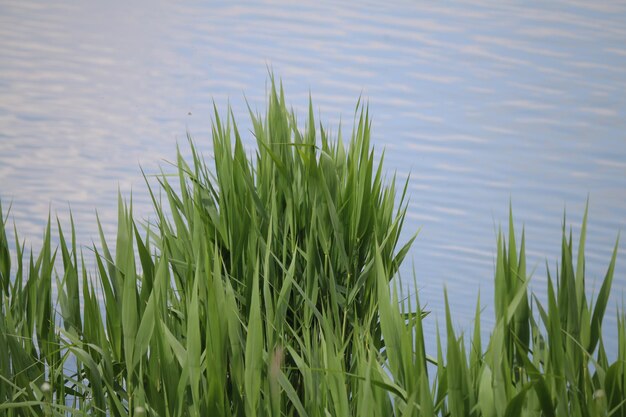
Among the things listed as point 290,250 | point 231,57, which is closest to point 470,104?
point 231,57

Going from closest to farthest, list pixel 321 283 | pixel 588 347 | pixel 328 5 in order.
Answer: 1. pixel 588 347
2. pixel 321 283
3. pixel 328 5

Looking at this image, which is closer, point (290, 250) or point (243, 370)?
point (243, 370)

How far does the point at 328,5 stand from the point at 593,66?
2.39 m

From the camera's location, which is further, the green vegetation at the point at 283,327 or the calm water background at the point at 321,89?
the calm water background at the point at 321,89

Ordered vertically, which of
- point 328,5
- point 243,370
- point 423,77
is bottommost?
point 243,370

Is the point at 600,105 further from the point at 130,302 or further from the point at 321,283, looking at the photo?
the point at 130,302

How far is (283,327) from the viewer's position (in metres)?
2.09

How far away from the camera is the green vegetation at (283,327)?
159cm

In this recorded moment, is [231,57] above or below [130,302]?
above

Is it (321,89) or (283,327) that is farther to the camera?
(321,89)

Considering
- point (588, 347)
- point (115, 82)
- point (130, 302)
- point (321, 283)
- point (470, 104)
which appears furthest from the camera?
point (115, 82)

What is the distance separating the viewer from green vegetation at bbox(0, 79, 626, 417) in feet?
5.22

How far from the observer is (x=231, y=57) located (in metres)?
7.39

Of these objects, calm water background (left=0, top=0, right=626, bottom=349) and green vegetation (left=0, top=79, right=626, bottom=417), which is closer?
green vegetation (left=0, top=79, right=626, bottom=417)
